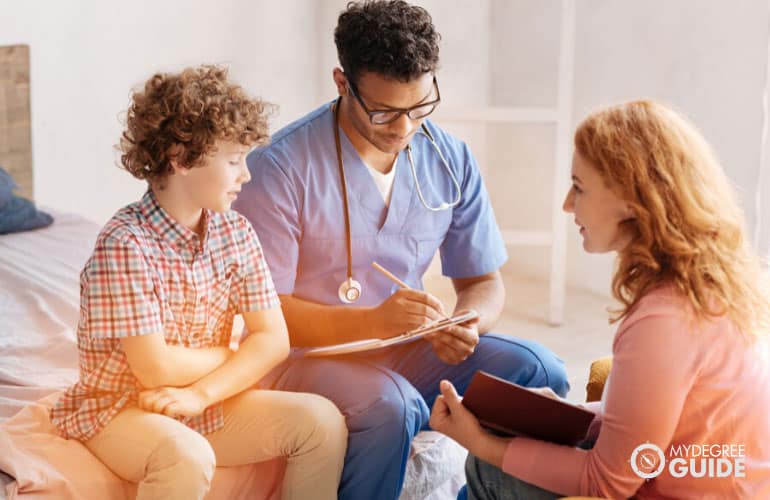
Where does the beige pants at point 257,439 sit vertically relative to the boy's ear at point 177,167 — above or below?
below

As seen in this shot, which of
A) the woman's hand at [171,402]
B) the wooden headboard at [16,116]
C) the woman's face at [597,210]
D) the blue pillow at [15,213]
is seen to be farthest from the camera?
the wooden headboard at [16,116]

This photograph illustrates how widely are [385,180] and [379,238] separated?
0.11 metres

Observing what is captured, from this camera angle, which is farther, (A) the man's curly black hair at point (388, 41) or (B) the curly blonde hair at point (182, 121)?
(A) the man's curly black hair at point (388, 41)

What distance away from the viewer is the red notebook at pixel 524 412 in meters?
1.43

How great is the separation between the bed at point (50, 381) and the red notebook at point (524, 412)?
1.30 ft

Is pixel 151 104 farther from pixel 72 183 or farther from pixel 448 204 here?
pixel 72 183

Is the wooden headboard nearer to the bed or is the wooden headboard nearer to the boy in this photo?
the bed

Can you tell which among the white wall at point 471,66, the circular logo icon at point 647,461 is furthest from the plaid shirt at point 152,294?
the white wall at point 471,66

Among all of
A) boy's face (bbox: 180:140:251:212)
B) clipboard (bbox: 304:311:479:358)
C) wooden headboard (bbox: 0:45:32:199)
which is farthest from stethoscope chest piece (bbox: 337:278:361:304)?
wooden headboard (bbox: 0:45:32:199)

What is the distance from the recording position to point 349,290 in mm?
1880

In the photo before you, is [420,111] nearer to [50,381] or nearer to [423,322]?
[423,322]

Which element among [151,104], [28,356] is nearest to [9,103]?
[28,356]

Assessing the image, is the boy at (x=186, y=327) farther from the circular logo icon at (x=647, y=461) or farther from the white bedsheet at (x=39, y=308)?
the circular logo icon at (x=647, y=461)

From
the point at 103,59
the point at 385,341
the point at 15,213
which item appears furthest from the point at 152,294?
the point at 103,59
